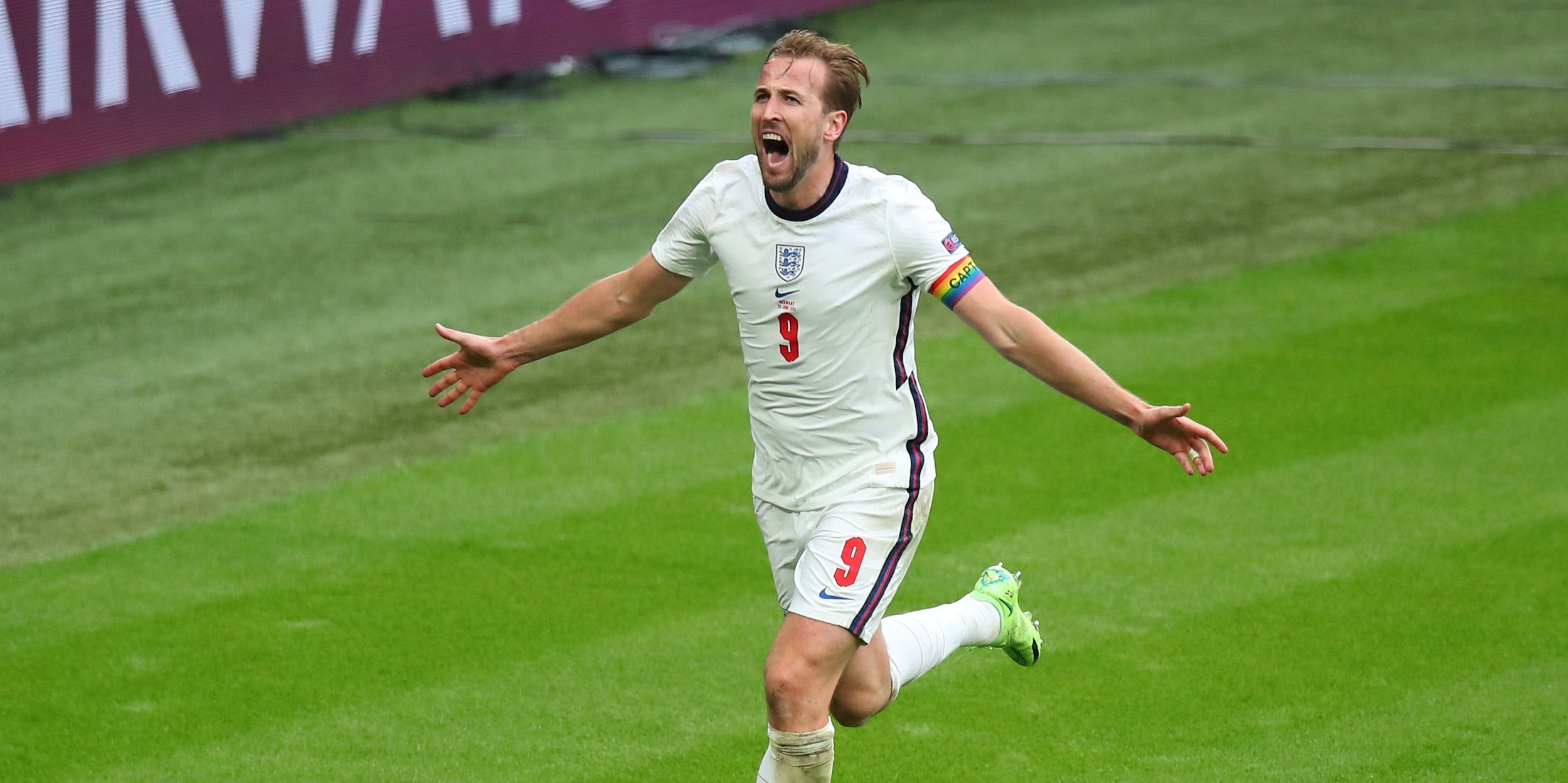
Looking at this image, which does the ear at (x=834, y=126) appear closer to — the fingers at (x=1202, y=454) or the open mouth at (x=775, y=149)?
the open mouth at (x=775, y=149)

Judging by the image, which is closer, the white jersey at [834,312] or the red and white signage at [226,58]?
the white jersey at [834,312]

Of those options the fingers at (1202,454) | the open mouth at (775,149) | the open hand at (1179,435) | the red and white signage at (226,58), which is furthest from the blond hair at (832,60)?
the red and white signage at (226,58)

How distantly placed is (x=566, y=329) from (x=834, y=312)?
0.95 meters

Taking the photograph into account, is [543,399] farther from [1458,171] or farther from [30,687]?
[1458,171]

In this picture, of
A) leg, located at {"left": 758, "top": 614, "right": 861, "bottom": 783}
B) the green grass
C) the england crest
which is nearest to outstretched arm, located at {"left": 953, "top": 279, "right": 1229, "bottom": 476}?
the england crest

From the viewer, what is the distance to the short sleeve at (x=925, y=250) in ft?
17.6

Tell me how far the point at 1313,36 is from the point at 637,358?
36.2 feet

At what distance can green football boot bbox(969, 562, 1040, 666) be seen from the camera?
6410 mm

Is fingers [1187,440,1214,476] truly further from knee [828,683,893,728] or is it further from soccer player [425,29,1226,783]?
knee [828,683,893,728]

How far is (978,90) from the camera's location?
17594 millimetres

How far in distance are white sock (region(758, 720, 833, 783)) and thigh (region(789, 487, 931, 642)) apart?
0.30 meters

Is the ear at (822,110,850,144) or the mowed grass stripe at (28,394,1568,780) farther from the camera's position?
the mowed grass stripe at (28,394,1568,780)

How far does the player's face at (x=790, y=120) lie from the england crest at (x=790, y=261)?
0.16 metres

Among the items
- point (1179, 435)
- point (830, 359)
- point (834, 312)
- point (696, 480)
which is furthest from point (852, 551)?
point (696, 480)
